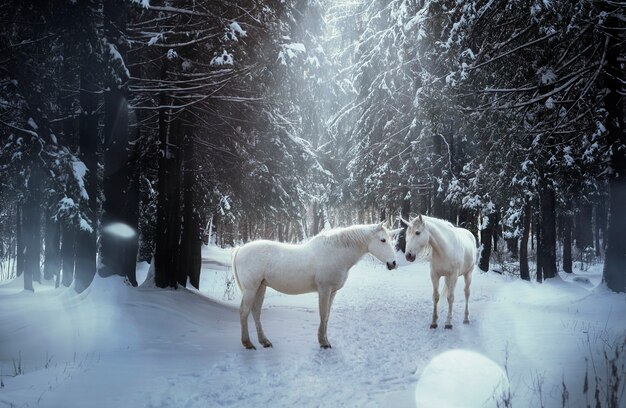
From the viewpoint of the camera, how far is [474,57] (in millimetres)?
11562

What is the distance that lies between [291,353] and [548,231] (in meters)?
10.9

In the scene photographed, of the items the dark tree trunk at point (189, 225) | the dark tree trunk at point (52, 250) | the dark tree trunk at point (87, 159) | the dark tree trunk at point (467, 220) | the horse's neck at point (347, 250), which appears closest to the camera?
the horse's neck at point (347, 250)

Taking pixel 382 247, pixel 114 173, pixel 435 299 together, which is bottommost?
pixel 435 299

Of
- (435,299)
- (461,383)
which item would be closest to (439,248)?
(435,299)

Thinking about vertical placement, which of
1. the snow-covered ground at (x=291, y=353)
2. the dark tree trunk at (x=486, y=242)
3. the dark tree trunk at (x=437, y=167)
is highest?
the dark tree trunk at (x=437, y=167)

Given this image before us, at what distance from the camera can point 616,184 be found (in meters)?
10.7

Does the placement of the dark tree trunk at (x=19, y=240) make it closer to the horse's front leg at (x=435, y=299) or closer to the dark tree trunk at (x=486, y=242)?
the horse's front leg at (x=435, y=299)

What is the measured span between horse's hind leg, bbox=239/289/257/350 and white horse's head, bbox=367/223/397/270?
2228 millimetres

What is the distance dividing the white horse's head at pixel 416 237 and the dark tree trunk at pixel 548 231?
663cm

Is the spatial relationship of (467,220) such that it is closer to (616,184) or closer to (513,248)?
(616,184)

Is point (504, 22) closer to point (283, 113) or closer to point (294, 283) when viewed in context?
point (283, 113)

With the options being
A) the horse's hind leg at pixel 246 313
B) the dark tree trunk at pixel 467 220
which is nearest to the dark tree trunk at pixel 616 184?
the horse's hind leg at pixel 246 313

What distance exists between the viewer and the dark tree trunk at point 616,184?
1041cm

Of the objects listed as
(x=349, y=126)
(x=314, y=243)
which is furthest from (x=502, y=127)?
(x=349, y=126)
